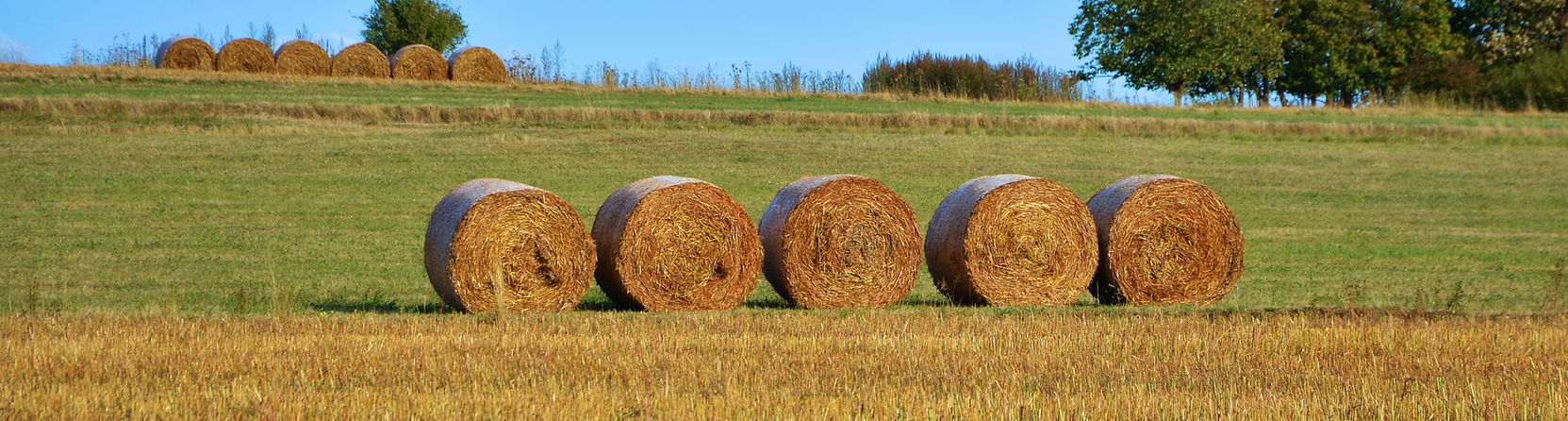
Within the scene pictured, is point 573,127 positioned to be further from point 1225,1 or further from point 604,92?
point 1225,1

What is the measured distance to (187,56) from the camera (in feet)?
126

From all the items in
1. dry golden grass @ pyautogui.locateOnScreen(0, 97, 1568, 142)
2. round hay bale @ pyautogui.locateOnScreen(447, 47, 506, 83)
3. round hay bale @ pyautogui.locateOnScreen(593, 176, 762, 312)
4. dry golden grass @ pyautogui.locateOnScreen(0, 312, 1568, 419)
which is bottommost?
dry golden grass @ pyautogui.locateOnScreen(0, 312, 1568, 419)

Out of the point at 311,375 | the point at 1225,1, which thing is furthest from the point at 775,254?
the point at 1225,1

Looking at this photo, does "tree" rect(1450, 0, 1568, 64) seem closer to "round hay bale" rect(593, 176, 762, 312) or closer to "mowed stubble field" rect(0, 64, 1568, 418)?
"mowed stubble field" rect(0, 64, 1568, 418)

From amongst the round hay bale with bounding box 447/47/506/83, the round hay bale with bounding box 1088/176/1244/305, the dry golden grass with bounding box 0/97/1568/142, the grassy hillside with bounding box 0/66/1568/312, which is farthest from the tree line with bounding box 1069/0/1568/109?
the round hay bale with bounding box 1088/176/1244/305

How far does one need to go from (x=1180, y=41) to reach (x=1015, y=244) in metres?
40.4

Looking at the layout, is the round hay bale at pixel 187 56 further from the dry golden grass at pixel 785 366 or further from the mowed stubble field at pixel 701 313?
the dry golden grass at pixel 785 366

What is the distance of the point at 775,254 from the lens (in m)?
11.9

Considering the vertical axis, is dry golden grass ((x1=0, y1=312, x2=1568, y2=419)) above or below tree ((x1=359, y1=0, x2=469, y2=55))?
below

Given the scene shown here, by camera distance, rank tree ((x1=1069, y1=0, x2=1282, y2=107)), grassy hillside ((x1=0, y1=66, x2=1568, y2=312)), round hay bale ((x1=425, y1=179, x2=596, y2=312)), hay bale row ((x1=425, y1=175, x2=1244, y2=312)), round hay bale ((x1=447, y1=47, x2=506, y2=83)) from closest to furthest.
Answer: round hay bale ((x1=425, y1=179, x2=596, y2=312)), hay bale row ((x1=425, y1=175, x2=1244, y2=312)), grassy hillside ((x1=0, y1=66, x2=1568, y2=312)), round hay bale ((x1=447, y1=47, x2=506, y2=83)), tree ((x1=1069, y1=0, x2=1282, y2=107))

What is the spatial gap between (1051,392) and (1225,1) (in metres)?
46.6

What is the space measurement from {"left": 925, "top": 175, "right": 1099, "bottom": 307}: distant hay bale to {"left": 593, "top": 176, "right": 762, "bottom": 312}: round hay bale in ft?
5.71

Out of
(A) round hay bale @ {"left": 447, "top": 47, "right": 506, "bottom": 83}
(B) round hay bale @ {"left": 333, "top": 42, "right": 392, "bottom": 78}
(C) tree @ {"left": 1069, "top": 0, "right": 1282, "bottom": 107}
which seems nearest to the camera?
(B) round hay bale @ {"left": 333, "top": 42, "right": 392, "bottom": 78}

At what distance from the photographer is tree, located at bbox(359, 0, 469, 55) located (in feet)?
181
